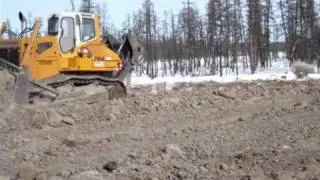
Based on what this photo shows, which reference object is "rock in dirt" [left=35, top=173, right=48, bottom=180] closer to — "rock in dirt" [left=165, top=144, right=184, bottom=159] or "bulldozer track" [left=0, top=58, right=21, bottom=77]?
"rock in dirt" [left=165, top=144, right=184, bottom=159]

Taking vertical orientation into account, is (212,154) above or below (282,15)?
below

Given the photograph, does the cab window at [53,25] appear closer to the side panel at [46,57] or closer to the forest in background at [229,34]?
the side panel at [46,57]

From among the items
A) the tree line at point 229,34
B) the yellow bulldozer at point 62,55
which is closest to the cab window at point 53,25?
the yellow bulldozer at point 62,55

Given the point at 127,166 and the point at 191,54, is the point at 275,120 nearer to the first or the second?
the point at 127,166

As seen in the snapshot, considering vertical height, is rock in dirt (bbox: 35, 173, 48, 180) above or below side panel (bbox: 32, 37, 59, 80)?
below

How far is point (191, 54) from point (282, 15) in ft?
35.9

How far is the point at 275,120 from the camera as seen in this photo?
968 cm

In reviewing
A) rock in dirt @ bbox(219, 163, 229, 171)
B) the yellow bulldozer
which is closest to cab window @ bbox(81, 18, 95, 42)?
the yellow bulldozer

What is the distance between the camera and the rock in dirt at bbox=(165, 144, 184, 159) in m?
7.65

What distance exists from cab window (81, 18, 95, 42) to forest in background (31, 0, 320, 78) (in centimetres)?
3883

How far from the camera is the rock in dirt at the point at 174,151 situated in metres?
7.65

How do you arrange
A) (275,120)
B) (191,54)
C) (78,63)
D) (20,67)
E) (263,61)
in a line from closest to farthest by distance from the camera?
(275,120) < (20,67) < (78,63) < (263,61) < (191,54)

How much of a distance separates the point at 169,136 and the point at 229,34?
50910 mm

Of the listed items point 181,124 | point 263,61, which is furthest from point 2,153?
point 263,61
